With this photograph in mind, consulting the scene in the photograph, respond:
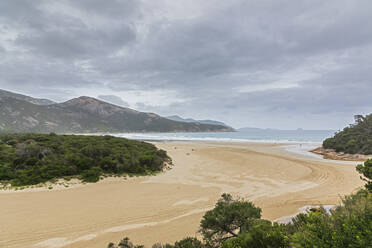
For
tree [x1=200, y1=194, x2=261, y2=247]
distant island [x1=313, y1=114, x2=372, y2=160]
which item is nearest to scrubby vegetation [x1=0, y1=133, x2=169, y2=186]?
tree [x1=200, y1=194, x2=261, y2=247]

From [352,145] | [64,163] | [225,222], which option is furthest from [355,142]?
[64,163]

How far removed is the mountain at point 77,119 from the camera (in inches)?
3524

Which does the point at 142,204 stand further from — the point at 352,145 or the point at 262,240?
the point at 352,145

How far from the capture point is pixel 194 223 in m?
7.62

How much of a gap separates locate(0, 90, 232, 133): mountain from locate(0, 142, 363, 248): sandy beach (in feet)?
245

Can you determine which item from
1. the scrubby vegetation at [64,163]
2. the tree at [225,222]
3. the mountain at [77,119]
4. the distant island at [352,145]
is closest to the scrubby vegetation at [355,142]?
the distant island at [352,145]

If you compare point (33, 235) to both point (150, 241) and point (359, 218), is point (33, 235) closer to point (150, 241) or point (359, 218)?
point (150, 241)

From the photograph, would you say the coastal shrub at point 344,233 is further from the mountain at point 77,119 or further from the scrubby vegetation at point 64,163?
the mountain at point 77,119

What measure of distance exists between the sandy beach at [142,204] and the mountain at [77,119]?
74626 millimetres

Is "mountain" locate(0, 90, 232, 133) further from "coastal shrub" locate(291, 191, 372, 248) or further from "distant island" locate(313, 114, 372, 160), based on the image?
"distant island" locate(313, 114, 372, 160)

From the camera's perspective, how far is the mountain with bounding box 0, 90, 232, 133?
294 ft

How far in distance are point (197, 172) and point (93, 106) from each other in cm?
19406

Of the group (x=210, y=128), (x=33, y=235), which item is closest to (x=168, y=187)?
(x=33, y=235)

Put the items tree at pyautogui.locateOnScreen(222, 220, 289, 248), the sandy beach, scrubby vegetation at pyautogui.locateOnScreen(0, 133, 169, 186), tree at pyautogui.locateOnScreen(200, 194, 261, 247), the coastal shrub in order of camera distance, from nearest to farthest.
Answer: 1. the coastal shrub
2. tree at pyautogui.locateOnScreen(222, 220, 289, 248)
3. tree at pyautogui.locateOnScreen(200, 194, 261, 247)
4. the sandy beach
5. scrubby vegetation at pyautogui.locateOnScreen(0, 133, 169, 186)
